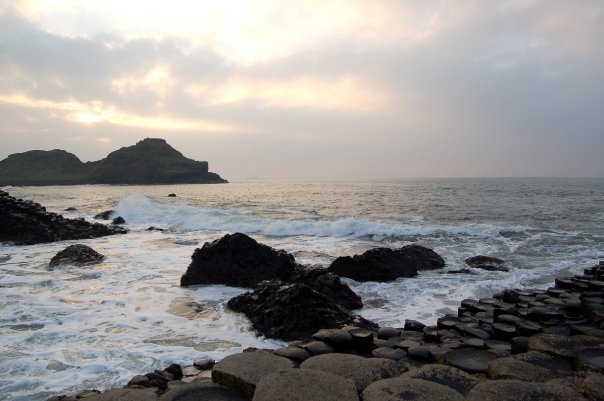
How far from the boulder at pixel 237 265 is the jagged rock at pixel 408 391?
25.0 feet

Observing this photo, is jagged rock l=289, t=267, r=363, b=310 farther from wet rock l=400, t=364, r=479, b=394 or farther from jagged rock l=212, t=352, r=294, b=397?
wet rock l=400, t=364, r=479, b=394

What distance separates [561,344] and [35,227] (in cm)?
2255

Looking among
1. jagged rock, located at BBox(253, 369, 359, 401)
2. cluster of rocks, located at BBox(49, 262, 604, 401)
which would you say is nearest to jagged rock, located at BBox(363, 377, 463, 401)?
cluster of rocks, located at BBox(49, 262, 604, 401)

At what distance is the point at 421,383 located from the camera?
405 cm

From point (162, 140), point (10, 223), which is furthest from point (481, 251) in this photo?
point (162, 140)

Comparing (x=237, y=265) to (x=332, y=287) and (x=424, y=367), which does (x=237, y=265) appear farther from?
(x=424, y=367)

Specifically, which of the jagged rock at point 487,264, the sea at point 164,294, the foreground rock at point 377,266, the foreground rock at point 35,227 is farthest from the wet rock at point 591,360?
the foreground rock at point 35,227

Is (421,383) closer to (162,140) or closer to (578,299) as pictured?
(578,299)

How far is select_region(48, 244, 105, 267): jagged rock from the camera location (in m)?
13.8

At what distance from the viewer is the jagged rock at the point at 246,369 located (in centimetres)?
422

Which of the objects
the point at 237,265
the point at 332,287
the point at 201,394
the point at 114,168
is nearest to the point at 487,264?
the point at 332,287

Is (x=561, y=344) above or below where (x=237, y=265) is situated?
above

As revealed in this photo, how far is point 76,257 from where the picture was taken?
1404cm

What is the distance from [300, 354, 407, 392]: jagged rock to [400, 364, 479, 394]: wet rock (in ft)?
0.63
